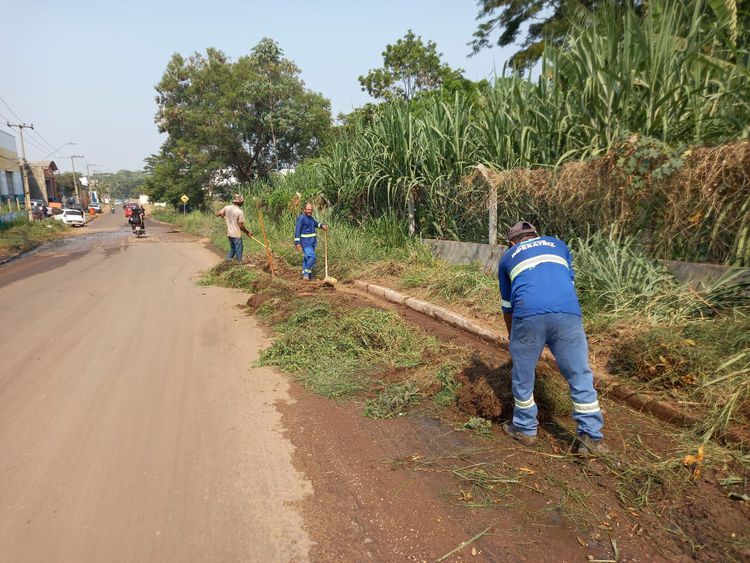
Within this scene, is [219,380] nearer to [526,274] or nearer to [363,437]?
[363,437]

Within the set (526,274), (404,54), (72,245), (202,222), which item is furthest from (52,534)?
(404,54)

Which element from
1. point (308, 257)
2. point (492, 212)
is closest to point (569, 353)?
point (492, 212)

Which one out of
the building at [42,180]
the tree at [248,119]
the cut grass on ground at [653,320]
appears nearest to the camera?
the cut grass on ground at [653,320]

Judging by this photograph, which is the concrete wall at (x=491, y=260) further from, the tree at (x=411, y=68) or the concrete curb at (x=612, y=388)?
the tree at (x=411, y=68)

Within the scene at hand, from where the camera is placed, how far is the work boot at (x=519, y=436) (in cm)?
336

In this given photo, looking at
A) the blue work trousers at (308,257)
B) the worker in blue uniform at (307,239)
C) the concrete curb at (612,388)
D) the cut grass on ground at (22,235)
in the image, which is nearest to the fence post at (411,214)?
the worker in blue uniform at (307,239)

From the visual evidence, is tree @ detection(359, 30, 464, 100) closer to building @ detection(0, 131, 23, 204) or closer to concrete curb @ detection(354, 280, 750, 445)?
concrete curb @ detection(354, 280, 750, 445)

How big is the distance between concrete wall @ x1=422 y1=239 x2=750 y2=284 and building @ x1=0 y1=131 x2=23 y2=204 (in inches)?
1809

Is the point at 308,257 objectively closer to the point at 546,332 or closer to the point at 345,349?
the point at 345,349

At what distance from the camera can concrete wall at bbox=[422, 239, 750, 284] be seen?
14.9ft

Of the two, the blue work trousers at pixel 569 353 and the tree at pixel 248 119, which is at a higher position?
the tree at pixel 248 119

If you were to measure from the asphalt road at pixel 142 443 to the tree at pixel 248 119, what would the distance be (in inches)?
768

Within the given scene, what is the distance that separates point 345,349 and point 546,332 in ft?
8.44

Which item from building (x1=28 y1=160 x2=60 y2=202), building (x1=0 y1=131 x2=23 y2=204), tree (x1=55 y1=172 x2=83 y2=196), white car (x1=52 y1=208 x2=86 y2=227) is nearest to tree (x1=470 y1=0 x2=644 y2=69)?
white car (x1=52 y1=208 x2=86 y2=227)
